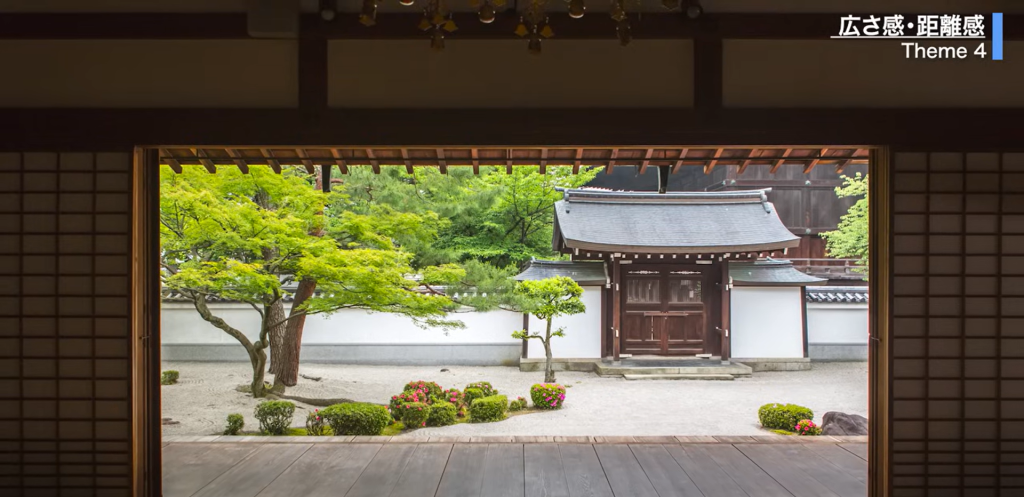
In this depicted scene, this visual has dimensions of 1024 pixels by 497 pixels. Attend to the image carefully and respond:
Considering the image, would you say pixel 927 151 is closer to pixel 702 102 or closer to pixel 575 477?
pixel 702 102

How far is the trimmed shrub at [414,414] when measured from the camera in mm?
6051

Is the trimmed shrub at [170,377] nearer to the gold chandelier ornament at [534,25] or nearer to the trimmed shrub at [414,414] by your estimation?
the trimmed shrub at [414,414]

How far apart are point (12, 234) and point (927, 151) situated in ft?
13.1

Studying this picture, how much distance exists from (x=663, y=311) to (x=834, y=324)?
328 centimetres

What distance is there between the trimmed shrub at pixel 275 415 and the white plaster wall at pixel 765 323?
722 centimetres

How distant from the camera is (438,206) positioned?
33.3 feet

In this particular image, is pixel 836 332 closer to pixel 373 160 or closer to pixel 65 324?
pixel 373 160

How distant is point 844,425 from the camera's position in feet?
18.7

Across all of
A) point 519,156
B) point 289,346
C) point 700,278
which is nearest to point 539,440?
point 519,156

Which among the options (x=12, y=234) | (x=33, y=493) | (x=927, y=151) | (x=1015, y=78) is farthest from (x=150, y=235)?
(x=1015, y=78)

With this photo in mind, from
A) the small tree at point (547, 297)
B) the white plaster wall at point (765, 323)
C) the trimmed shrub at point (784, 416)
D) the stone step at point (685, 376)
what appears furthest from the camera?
the white plaster wall at point (765, 323)

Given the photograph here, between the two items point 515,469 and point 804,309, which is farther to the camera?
point 804,309

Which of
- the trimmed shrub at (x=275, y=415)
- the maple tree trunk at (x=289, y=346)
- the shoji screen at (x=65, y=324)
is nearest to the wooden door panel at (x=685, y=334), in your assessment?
the maple tree trunk at (x=289, y=346)

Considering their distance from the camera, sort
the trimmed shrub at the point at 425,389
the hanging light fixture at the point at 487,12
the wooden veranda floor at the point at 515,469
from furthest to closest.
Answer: the trimmed shrub at the point at 425,389 < the wooden veranda floor at the point at 515,469 < the hanging light fixture at the point at 487,12
